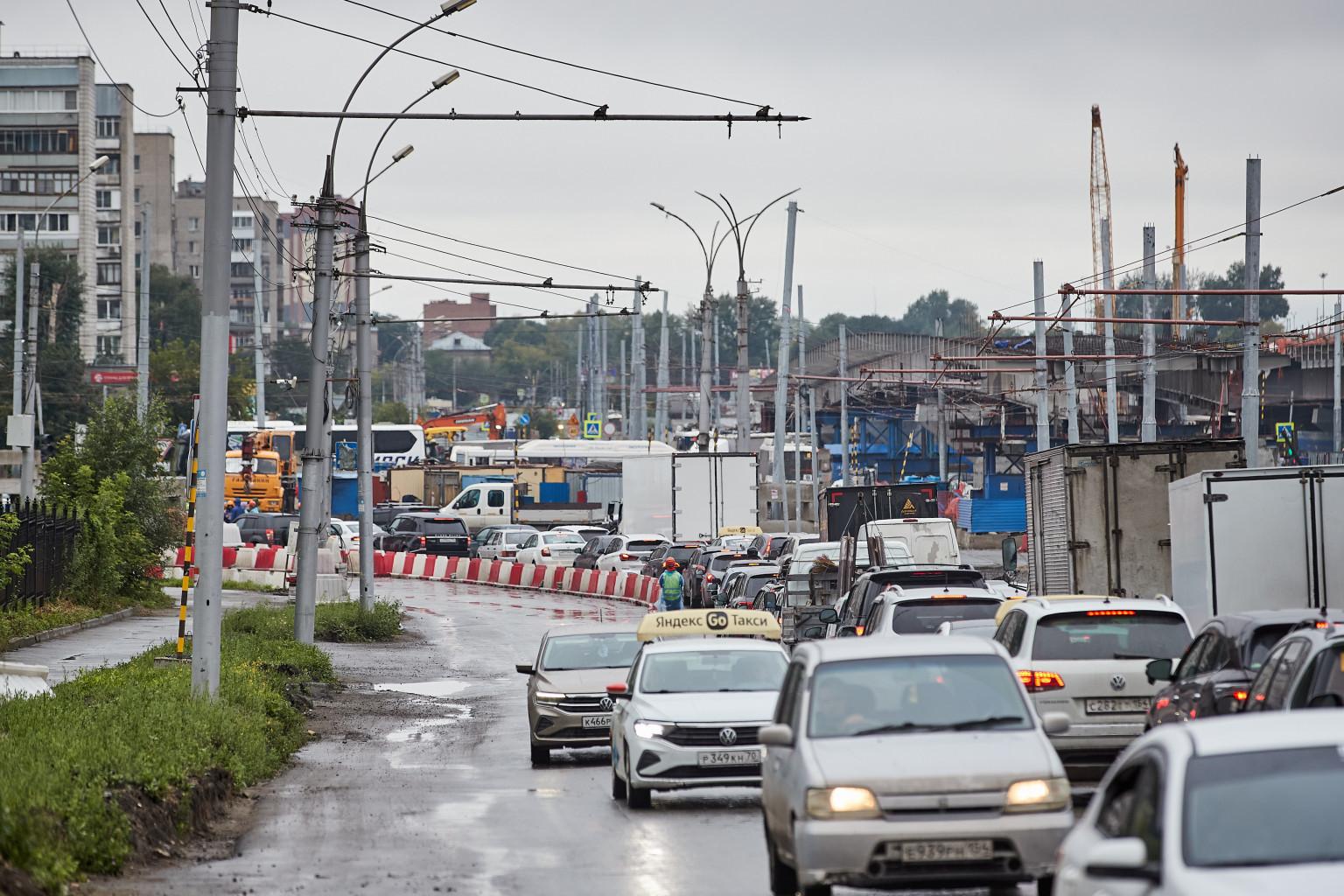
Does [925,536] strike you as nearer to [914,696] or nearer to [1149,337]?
[1149,337]

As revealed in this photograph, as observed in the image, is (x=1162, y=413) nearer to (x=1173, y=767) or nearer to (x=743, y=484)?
(x=743, y=484)

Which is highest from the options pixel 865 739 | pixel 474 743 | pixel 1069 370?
pixel 1069 370

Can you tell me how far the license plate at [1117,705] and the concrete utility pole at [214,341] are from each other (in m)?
7.96

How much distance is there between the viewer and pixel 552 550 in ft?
192

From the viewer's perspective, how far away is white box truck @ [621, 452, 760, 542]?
53188mm

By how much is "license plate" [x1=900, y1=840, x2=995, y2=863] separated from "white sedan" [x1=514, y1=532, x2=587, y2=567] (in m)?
48.1

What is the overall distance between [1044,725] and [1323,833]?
4.47 meters

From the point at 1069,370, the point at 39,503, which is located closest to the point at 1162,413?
Result: the point at 1069,370

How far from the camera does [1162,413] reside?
9638 cm

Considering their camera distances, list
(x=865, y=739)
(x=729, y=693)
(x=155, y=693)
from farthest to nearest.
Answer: (x=155, y=693) → (x=729, y=693) → (x=865, y=739)

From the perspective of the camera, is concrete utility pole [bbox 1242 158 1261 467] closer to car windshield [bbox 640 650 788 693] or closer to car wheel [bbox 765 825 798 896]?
car windshield [bbox 640 650 788 693]

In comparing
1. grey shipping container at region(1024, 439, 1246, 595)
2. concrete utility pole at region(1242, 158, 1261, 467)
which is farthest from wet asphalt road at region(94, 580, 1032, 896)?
concrete utility pole at region(1242, 158, 1261, 467)

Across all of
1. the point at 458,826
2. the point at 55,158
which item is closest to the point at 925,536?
the point at 458,826

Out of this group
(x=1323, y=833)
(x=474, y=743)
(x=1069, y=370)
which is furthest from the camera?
(x=1069, y=370)
